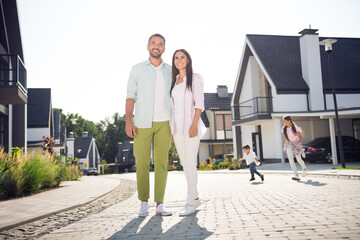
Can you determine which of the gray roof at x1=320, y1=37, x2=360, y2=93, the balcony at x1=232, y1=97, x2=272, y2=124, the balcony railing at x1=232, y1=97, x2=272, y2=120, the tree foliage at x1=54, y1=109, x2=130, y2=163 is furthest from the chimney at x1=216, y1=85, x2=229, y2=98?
the tree foliage at x1=54, y1=109, x2=130, y2=163

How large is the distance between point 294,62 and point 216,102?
14617mm

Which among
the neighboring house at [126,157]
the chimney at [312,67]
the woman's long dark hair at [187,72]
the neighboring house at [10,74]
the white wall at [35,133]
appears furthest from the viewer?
the neighboring house at [126,157]

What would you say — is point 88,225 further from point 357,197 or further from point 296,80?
point 296,80

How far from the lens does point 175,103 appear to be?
4641 mm

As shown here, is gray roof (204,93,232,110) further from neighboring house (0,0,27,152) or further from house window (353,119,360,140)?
neighboring house (0,0,27,152)

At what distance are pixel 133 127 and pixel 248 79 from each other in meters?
20.4

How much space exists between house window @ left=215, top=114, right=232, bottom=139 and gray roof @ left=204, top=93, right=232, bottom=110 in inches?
42.1

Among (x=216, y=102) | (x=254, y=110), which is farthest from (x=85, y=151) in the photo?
(x=254, y=110)

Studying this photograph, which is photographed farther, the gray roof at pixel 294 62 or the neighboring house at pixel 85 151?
the neighboring house at pixel 85 151

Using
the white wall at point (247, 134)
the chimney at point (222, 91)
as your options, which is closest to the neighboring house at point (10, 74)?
the white wall at point (247, 134)

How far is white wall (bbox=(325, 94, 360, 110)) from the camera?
21094mm

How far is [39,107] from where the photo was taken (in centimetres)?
3105

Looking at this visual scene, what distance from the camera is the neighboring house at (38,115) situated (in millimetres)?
29484

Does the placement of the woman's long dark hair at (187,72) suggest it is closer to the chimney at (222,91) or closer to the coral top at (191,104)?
the coral top at (191,104)
